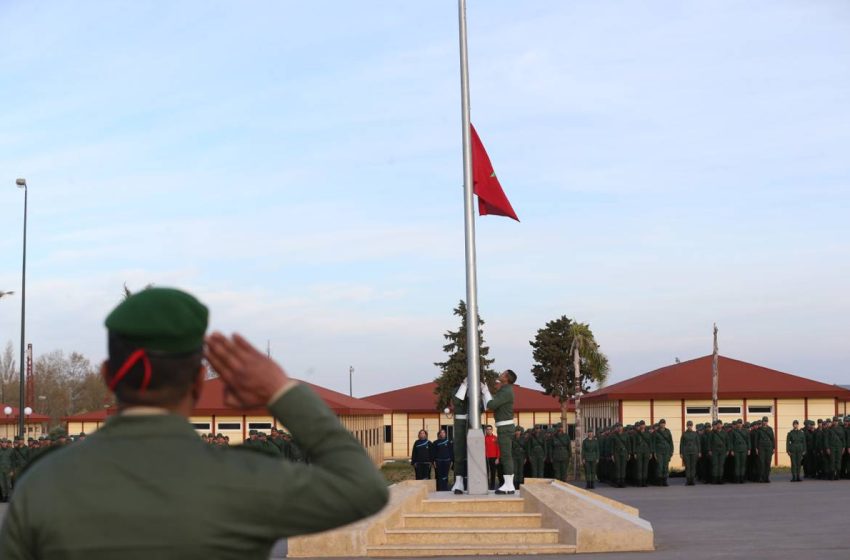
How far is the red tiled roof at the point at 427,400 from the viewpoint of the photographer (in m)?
76.6

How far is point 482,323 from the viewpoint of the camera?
76.6m

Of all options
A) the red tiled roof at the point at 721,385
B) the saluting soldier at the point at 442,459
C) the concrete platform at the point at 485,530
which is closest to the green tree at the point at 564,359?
the red tiled roof at the point at 721,385

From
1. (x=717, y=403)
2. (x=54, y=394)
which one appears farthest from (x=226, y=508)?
(x=54, y=394)

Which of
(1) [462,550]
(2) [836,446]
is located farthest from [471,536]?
(2) [836,446]

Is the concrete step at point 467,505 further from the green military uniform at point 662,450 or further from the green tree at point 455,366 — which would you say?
the green tree at point 455,366

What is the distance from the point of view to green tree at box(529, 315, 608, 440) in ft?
216

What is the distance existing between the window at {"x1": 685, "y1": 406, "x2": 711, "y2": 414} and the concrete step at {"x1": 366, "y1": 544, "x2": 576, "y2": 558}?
38.5 meters

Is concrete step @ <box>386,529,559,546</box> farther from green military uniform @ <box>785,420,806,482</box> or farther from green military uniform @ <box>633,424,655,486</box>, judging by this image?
green military uniform @ <box>785,420,806,482</box>

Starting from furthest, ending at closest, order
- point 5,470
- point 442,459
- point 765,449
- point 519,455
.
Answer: point 5,470 → point 519,455 → point 765,449 → point 442,459

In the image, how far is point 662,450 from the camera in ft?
106

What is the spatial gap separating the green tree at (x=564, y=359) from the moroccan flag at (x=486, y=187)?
151 ft

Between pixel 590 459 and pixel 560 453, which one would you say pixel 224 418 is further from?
pixel 590 459

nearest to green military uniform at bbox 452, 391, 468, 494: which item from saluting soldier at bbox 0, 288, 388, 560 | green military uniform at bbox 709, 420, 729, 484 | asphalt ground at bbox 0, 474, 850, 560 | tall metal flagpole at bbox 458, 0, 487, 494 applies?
tall metal flagpole at bbox 458, 0, 487, 494

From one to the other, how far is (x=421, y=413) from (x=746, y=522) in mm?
60721
